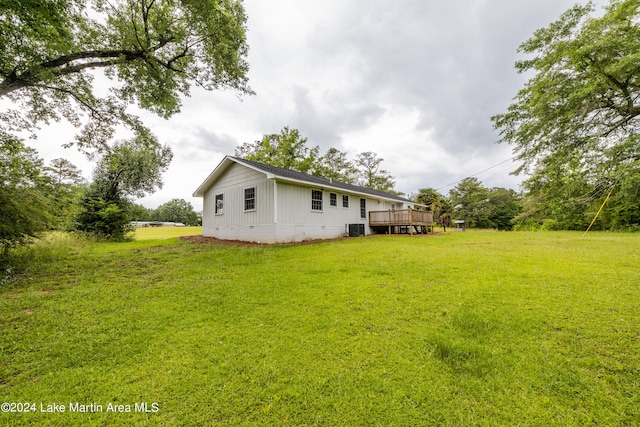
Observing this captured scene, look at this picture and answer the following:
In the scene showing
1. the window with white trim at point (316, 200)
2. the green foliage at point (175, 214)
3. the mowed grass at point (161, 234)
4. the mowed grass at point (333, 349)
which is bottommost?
the mowed grass at point (333, 349)

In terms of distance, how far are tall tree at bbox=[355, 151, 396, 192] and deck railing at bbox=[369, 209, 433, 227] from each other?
18452 millimetres

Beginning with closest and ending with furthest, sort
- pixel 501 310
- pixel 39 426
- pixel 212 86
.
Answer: pixel 39 426, pixel 501 310, pixel 212 86

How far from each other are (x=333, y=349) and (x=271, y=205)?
9.05 m

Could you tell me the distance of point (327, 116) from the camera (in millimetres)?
18750

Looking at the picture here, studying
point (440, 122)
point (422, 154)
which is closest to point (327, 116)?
point (440, 122)

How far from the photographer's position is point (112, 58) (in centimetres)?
809

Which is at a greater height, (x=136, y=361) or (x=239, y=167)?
(x=239, y=167)

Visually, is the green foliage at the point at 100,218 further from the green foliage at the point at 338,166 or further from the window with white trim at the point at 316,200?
the green foliage at the point at 338,166

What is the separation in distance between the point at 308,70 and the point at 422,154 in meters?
16.9

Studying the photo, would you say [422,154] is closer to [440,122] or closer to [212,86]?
[440,122]

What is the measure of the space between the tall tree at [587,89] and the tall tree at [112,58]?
11.0 metres

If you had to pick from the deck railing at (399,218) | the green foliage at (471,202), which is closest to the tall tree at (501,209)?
the green foliage at (471,202)

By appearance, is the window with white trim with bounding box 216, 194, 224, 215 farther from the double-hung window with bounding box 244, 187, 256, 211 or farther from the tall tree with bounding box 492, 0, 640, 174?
the tall tree with bounding box 492, 0, 640, 174

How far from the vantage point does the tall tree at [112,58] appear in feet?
20.4
